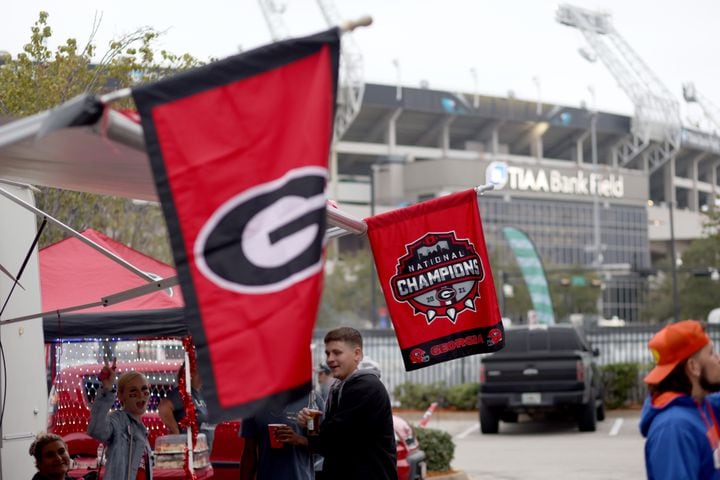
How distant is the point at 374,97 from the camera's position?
10875cm

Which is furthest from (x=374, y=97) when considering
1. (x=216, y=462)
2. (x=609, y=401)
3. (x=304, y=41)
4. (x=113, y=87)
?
(x=304, y=41)

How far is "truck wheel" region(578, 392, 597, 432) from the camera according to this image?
2388 centimetres

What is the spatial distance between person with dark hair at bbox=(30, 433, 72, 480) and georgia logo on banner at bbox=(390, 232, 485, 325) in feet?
7.73

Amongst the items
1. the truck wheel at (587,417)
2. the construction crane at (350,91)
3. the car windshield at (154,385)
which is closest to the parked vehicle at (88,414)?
the car windshield at (154,385)

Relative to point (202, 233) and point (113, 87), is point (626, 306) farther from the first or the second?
point (202, 233)

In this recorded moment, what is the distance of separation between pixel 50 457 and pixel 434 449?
31.7 ft

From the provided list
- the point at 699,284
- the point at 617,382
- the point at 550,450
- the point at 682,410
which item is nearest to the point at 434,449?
the point at 550,450

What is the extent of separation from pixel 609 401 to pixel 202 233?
1002 inches

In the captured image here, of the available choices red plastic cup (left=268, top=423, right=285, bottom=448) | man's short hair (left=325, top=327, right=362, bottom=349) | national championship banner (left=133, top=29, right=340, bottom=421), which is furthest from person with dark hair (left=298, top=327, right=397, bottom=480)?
national championship banner (left=133, top=29, right=340, bottom=421)

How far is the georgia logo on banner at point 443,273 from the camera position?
8.30 meters

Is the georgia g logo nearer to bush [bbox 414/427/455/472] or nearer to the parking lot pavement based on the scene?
bush [bbox 414/427/455/472]

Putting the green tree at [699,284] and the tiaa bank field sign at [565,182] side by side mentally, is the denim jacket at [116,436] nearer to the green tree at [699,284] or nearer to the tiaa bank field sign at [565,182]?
the green tree at [699,284]

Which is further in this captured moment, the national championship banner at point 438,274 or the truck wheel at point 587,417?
the truck wheel at point 587,417

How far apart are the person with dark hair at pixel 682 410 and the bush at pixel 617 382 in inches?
961
